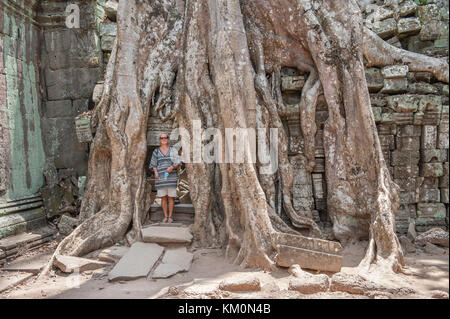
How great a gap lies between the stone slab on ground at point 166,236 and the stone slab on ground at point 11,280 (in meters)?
1.16

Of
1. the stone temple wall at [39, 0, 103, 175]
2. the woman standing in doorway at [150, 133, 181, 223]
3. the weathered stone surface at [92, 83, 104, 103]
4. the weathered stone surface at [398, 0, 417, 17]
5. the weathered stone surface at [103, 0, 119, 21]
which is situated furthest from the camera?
the stone temple wall at [39, 0, 103, 175]

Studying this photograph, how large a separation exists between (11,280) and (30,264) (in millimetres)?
425

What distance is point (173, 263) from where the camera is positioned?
3338mm

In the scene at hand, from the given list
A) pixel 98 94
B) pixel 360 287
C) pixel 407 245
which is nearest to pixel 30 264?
pixel 98 94

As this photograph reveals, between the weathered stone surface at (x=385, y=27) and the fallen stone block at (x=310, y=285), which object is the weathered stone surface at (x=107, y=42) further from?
the fallen stone block at (x=310, y=285)

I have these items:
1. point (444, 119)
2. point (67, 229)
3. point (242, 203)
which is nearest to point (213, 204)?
point (242, 203)

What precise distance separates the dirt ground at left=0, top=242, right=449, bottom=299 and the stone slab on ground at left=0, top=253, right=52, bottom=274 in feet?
0.37

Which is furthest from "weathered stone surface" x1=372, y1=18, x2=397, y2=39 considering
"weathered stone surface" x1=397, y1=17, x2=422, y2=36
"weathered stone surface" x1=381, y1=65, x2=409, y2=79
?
"weathered stone surface" x1=381, y1=65, x2=409, y2=79

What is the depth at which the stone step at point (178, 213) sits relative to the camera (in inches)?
174

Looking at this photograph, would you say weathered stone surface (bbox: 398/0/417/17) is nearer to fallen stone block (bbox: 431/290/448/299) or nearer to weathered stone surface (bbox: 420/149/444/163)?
weathered stone surface (bbox: 420/149/444/163)

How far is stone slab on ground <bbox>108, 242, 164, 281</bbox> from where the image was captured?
3021 millimetres

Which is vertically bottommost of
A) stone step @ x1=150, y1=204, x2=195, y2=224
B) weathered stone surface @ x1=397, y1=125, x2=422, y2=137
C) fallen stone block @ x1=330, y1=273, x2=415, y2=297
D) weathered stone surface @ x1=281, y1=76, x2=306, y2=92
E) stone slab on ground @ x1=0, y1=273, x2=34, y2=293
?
stone slab on ground @ x1=0, y1=273, x2=34, y2=293

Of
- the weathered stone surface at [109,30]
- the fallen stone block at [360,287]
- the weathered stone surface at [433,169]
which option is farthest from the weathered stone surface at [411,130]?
the weathered stone surface at [109,30]
